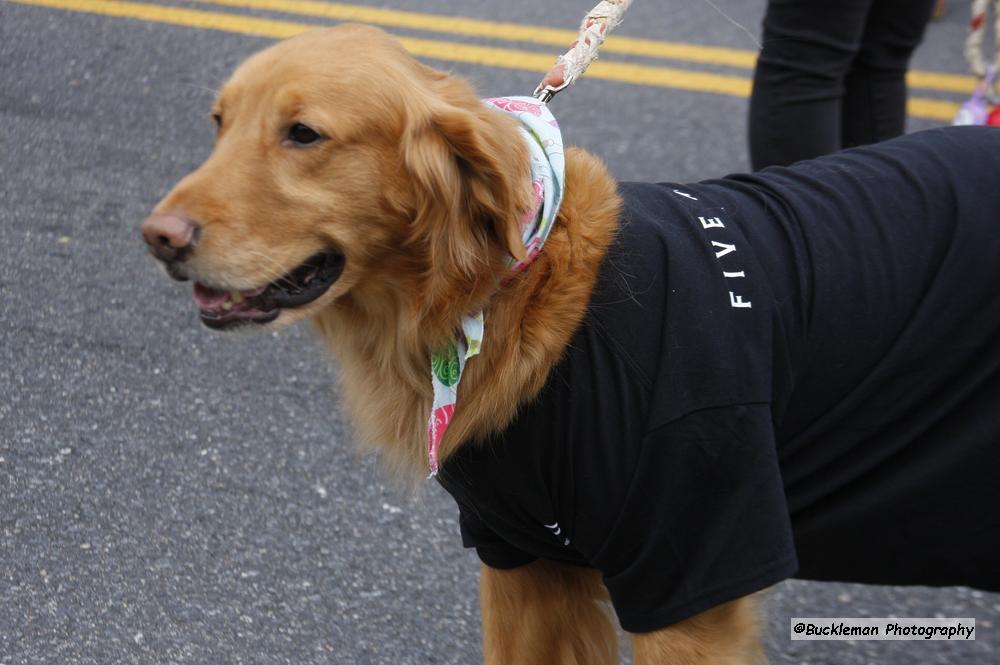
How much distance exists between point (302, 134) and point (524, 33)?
3.99m

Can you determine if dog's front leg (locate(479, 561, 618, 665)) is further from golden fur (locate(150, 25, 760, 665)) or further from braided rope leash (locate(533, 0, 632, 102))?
braided rope leash (locate(533, 0, 632, 102))

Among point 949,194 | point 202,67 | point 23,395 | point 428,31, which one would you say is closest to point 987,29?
point 428,31

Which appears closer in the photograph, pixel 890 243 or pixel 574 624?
pixel 890 243

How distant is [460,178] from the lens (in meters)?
1.89

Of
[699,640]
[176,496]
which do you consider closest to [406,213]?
[699,640]

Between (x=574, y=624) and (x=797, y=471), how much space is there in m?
0.56

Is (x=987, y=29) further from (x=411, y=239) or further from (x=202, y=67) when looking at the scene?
(x=411, y=239)

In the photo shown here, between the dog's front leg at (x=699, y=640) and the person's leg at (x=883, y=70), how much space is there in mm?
1953

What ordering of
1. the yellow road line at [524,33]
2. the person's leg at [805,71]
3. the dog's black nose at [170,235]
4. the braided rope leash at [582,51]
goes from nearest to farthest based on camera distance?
1. the dog's black nose at [170,235]
2. the braided rope leash at [582,51]
3. the person's leg at [805,71]
4. the yellow road line at [524,33]

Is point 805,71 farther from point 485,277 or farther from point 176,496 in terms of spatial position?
point 176,496

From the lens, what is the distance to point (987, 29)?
6.11 meters

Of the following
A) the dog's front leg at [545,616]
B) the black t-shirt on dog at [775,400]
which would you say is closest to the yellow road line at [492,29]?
the black t-shirt on dog at [775,400]

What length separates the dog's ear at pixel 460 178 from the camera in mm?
1862

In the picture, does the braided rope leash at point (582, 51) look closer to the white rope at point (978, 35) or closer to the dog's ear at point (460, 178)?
the dog's ear at point (460, 178)
